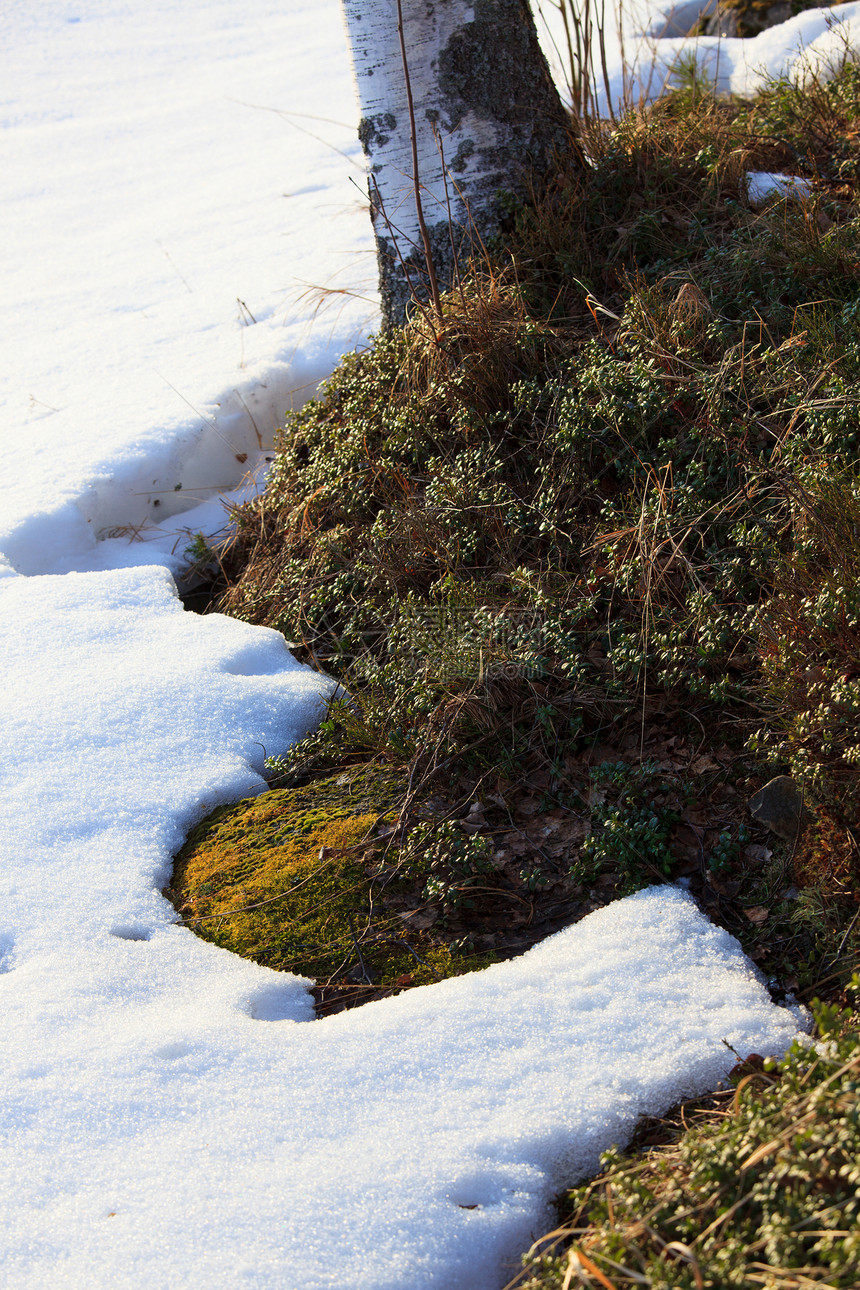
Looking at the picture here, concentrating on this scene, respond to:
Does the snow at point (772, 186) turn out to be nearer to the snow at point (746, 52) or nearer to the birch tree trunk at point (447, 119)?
the birch tree trunk at point (447, 119)

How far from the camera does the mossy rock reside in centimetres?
234

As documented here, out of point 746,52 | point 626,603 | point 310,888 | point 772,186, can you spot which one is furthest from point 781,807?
point 746,52

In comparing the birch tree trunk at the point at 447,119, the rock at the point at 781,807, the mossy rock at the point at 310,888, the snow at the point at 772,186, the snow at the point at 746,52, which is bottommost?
the mossy rock at the point at 310,888

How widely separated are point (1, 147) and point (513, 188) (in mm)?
7217

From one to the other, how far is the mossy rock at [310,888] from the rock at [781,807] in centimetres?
89

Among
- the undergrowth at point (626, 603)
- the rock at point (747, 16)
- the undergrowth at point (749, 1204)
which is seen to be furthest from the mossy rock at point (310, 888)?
the rock at point (747, 16)

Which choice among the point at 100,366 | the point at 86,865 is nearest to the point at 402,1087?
the point at 86,865

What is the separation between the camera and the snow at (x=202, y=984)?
1626 mm

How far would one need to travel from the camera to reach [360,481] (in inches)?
141

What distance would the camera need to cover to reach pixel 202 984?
86.8 inches

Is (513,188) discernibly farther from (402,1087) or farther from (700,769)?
(402,1087)

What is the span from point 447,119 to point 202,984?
3543 mm

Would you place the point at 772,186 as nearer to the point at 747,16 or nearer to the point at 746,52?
the point at 746,52

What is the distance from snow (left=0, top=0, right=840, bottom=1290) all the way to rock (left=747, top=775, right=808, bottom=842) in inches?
12.0
